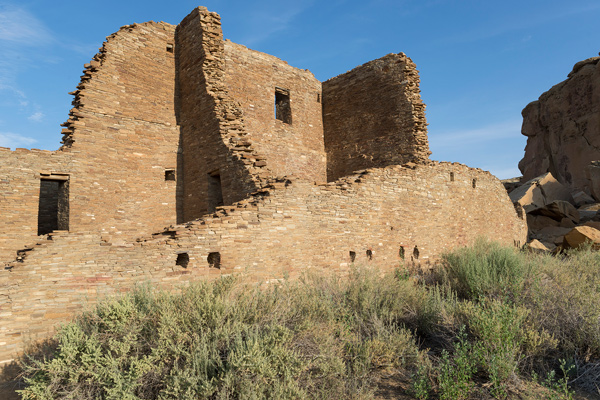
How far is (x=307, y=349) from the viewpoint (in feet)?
13.9

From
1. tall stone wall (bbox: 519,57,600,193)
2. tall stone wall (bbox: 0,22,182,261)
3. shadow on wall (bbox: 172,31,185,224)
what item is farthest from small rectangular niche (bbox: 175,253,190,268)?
tall stone wall (bbox: 519,57,600,193)

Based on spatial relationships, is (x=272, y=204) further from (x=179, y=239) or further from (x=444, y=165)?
(x=444, y=165)

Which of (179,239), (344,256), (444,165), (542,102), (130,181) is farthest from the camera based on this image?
(542,102)

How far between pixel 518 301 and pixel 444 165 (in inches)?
231

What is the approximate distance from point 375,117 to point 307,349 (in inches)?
396

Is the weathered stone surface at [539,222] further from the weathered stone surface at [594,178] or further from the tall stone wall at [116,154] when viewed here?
the tall stone wall at [116,154]

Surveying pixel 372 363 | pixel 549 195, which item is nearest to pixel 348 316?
pixel 372 363

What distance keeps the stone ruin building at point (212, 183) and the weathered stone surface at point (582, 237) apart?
6.26 ft

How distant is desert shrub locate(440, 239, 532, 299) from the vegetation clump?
0.57 meters

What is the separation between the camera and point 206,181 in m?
9.46

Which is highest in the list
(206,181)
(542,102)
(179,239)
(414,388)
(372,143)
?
(542,102)

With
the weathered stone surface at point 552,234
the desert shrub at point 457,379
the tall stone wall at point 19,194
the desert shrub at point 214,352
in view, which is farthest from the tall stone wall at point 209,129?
the weathered stone surface at point 552,234

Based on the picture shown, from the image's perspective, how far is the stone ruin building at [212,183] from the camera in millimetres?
5562

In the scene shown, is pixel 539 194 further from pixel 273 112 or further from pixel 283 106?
pixel 273 112
